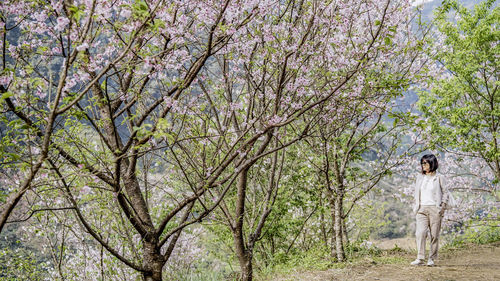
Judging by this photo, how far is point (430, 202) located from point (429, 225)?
364 millimetres

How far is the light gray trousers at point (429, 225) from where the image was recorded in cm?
562

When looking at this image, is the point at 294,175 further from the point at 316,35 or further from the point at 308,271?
the point at 316,35

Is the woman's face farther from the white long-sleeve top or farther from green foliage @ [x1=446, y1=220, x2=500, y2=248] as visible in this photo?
green foliage @ [x1=446, y1=220, x2=500, y2=248]

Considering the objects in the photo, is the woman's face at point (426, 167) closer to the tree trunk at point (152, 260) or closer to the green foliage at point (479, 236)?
the tree trunk at point (152, 260)

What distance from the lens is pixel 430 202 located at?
5723mm

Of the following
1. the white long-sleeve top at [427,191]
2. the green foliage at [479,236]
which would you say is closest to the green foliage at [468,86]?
the green foliage at [479,236]

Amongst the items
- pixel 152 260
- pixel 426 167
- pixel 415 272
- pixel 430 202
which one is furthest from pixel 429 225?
pixel 152 260

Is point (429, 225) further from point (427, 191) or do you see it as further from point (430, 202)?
point (427, 191)

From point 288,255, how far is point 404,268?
3036 mm

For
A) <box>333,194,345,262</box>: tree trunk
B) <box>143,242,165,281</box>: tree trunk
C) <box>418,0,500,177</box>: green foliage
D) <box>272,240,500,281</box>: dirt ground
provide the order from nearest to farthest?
<box>143,242,165,281</box>: tree trunk
<box>272,240,500,281</box>: dirt ground
<box>333,194,345,262</box>: tree trunk
<box>418,0,500,177</box>: green foliage

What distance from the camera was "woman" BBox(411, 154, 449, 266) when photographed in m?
5.64

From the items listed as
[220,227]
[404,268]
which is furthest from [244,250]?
[220,227]

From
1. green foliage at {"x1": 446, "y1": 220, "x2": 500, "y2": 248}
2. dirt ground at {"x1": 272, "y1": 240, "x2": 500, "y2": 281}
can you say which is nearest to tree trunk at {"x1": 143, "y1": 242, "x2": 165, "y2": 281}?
dirt ground at {"x1": 272, "y1": 240, "x2": 500, "y2": 281}

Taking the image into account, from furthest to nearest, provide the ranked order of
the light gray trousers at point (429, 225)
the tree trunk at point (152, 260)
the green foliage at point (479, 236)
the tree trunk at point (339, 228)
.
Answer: the green foliage at point (479, 236) < the tree trunk at point (339, 228) < the light gray trousers at point (429, 225) < the tree trunk at point (152, 260)
